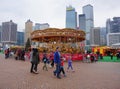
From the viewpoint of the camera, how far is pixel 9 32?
474 ft

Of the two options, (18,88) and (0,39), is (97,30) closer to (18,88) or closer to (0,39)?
(0,39)

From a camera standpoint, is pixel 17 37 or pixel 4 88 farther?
pixel 17 37

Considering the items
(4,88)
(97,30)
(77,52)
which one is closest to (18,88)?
(4,88)

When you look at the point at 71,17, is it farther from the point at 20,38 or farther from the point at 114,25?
the point at 20,38

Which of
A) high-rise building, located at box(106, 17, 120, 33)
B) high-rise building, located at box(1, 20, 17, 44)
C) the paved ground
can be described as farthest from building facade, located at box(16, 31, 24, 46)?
the paved ground

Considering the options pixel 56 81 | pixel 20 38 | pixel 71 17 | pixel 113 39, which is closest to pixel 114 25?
pixel 113 39

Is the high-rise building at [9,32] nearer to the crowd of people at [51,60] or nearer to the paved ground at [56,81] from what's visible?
the crowd of people at [51,60]

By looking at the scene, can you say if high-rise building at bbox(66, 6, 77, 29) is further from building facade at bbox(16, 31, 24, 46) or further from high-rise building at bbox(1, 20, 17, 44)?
high-rise building at bbox(1, 20, 17, 44)

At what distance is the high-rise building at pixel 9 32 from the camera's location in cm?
13962

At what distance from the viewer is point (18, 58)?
22.2m

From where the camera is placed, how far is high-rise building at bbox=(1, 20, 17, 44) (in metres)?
140

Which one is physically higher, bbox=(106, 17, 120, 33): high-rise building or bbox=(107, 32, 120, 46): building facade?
bbox=(106, 17, 120, 33): high-rise building

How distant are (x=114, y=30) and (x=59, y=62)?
149 metres

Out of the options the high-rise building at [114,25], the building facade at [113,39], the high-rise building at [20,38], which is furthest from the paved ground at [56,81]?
the high-rise building at [20,38]
